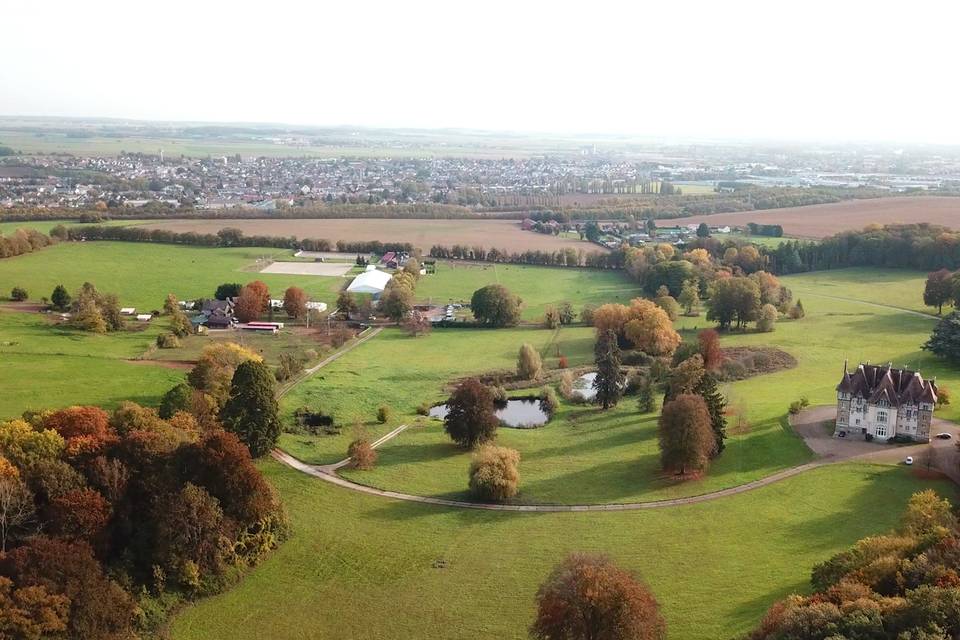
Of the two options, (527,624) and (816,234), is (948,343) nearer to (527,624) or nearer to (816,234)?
(527,624)

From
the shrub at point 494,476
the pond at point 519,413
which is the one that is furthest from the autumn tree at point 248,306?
the shrub at point 494,476

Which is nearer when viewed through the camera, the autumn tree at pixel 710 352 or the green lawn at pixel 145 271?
the autumn tree at pixel 710 352

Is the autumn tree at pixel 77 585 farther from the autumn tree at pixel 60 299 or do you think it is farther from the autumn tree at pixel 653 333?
the autumn tree at pixel 60 299

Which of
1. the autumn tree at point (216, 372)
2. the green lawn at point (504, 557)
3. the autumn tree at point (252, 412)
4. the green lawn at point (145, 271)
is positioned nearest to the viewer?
the green lawn at point (504, 557)

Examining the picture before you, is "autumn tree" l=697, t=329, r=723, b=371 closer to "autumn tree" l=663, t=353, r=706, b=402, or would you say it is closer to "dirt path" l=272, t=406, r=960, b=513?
"autumn tree" l=663, t=353, r=706, b=402

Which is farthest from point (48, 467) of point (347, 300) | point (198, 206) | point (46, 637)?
point (198, 206)

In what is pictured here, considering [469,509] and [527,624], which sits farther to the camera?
[469,509]

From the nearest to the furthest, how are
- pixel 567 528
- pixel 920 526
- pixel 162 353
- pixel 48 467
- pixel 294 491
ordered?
pixel 920 526
pixel 48 467
pixel 567 528
pixel 294 491
pixel 162 353
